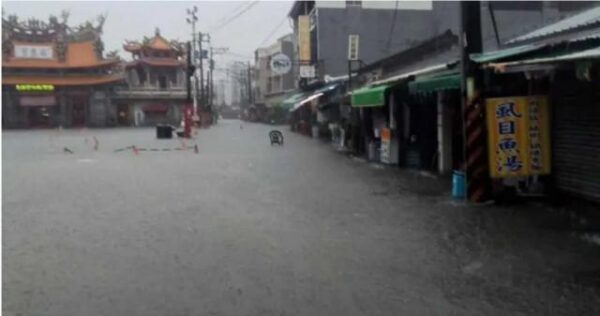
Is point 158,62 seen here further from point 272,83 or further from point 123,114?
point 272,83

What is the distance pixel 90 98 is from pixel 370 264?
67874mm

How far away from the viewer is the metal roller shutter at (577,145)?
9930 mm

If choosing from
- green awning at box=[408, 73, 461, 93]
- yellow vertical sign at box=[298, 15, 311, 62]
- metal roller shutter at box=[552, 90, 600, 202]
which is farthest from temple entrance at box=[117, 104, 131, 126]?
metal roller shutter at box=[552, 90, 600, 202]

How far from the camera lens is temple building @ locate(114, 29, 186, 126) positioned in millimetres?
72750

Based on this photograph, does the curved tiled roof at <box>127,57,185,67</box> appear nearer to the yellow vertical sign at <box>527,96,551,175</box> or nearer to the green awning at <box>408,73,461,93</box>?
the green awning at <box>408,73,461,93</box>

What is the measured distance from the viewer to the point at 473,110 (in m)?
10.6

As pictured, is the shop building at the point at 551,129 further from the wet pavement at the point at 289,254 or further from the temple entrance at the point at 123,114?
the temple entrance at the point at 123,114

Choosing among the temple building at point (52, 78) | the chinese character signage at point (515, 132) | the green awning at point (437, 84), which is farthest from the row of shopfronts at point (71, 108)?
the chinese character signage at point (515, 132)


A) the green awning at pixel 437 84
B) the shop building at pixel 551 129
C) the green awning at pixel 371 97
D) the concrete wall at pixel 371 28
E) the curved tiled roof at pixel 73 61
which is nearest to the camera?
the shop building at pixel 551 129

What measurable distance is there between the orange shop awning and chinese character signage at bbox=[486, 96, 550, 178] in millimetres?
64797

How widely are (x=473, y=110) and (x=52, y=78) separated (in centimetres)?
6620

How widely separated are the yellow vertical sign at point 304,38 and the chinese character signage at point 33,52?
1318 inches

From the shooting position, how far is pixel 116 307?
5.30 meters

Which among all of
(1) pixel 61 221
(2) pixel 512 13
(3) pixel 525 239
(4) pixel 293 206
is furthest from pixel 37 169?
(2) pixel 512 13
